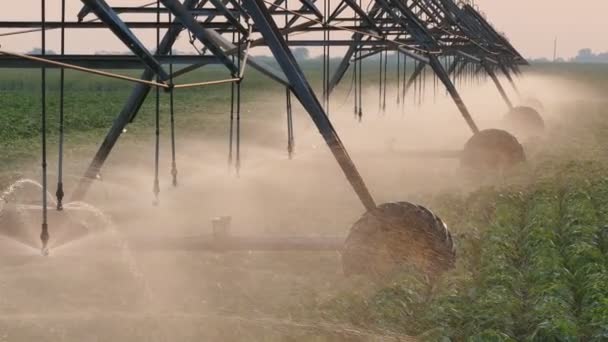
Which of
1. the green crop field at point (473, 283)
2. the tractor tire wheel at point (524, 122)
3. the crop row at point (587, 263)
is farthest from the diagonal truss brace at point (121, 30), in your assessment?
the tractor tire wheel at point (524, 122)

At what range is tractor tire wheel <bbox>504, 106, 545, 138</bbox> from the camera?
26509 mm

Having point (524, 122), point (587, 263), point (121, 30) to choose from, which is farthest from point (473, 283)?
point (524, 122)

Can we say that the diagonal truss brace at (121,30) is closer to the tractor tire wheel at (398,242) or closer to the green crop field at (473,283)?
the green crop field at (473,283)

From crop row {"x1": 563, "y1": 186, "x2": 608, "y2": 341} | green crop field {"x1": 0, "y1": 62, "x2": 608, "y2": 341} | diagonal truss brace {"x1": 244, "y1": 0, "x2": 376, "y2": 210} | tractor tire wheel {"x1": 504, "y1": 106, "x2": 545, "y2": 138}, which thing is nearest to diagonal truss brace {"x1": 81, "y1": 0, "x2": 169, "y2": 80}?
diagonal truss brace {"x1": 244, "y1": 0, "x2": 376, "y2": 210}

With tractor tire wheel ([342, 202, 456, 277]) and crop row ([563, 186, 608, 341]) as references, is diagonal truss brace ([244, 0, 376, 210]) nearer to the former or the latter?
tractor tire wheel ([342, 202, 456, 277])

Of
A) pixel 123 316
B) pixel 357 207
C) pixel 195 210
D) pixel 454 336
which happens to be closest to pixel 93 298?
pixel 123 316

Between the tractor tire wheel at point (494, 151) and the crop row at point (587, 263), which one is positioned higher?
the tractor tire wheel at point (494, 151)

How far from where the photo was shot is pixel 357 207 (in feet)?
46.7

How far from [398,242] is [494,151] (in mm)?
9318

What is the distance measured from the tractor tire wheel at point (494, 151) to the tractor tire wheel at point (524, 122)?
9.05 metres

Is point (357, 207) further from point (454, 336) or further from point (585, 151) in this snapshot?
point (585, 151)

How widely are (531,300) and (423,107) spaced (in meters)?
37.4

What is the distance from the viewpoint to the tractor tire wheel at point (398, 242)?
27.9 feet

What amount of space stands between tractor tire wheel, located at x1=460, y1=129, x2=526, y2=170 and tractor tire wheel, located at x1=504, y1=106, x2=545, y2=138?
905 centimetres
